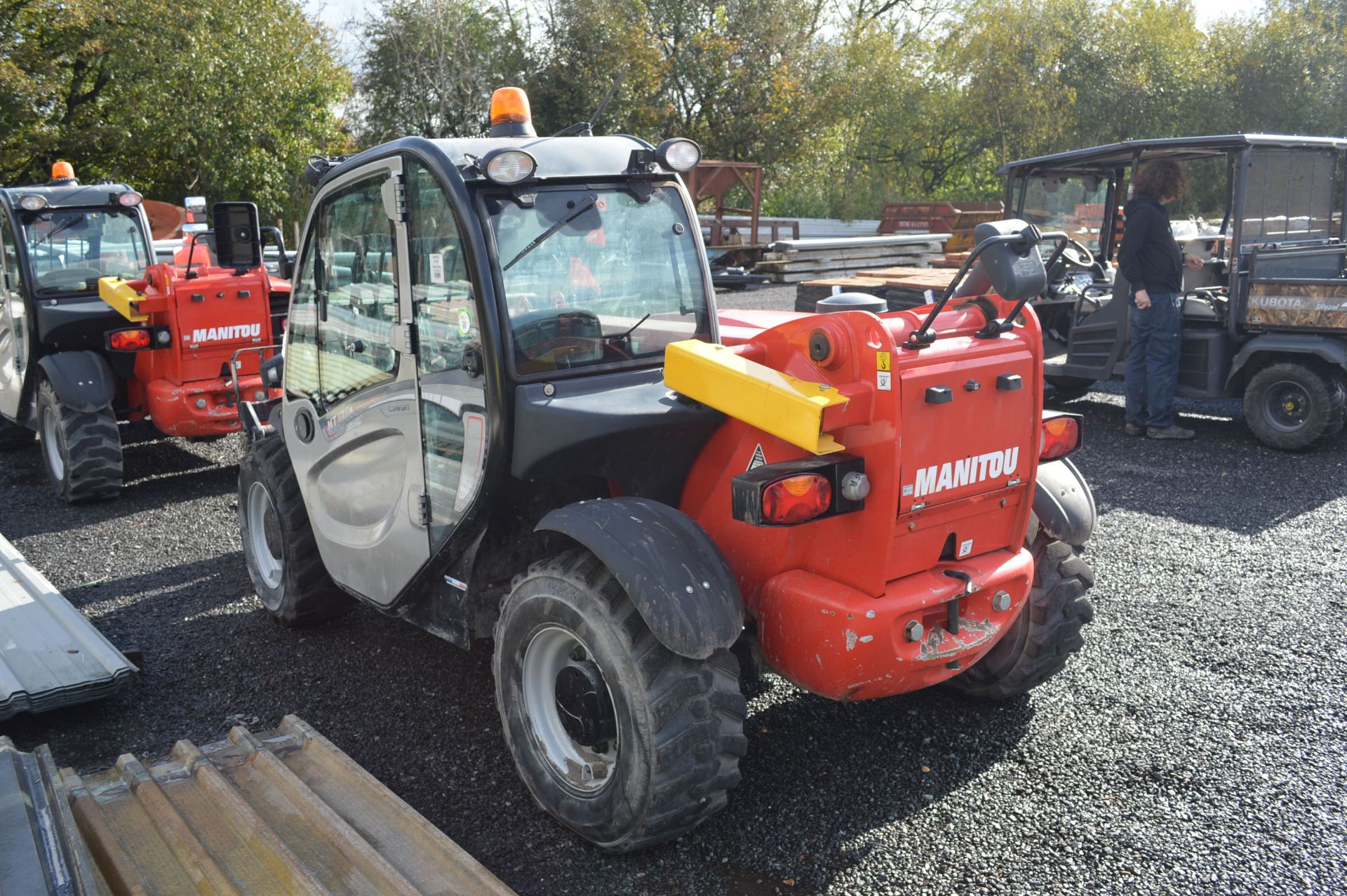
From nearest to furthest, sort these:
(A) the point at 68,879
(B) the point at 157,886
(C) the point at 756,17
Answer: (A) the point at 68,879 < (B) the point at 157,886 < (C) the point at 756,17

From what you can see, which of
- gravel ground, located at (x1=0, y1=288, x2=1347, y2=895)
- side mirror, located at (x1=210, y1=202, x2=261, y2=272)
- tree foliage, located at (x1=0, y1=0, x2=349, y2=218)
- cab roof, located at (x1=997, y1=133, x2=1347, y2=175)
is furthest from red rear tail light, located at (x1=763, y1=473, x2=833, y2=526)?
tree foliage, located at (x1=0, y1=0, x2=349, y2=218)

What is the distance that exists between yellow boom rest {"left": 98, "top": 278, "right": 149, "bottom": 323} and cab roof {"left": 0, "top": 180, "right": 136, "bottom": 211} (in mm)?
740

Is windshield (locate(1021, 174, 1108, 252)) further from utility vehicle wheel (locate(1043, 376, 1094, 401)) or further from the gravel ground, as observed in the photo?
the gravel ground

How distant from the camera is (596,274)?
11.6 ft

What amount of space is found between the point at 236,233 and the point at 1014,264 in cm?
484

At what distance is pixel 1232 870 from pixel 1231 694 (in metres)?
1.22

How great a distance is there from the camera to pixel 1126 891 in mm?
2953

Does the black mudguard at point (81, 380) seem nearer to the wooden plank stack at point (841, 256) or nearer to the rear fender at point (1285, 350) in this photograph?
the rear fender at point (1285, 350)

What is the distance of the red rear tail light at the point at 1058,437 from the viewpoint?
3414mm

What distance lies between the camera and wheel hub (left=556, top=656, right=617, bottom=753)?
310 cm

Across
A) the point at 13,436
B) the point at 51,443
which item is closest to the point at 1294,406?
the point at 51,443

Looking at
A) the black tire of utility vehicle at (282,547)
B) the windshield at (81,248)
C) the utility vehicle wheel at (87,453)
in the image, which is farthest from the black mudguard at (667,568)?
the windshield at (81,248)

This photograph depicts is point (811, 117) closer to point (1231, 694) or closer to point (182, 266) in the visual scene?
point (182, 266)

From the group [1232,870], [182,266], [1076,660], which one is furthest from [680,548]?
[182,266]
